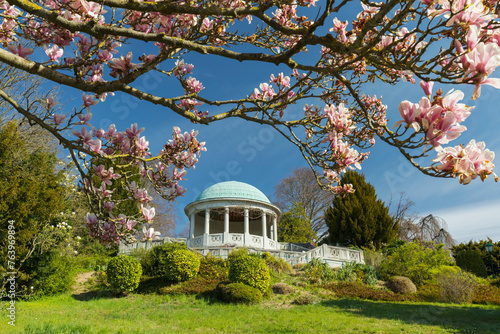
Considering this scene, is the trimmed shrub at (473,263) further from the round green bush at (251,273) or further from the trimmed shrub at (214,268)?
the trimmed shrub at (214,268)

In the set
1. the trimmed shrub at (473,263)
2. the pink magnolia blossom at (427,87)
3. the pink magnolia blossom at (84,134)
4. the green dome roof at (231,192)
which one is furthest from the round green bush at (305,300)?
the trimmed shrub at (473,263)

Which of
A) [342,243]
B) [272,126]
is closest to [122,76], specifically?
[272,126]

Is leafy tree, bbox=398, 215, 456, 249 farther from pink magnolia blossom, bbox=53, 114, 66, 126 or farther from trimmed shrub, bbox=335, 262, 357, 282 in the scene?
pink magnolia blossom, bbox=53, 114, 66, 126

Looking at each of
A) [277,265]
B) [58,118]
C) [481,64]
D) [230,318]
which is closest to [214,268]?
[277,265]

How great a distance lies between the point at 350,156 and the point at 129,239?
2.82 m

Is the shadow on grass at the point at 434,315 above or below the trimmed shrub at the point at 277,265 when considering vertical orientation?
below

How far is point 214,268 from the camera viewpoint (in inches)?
572

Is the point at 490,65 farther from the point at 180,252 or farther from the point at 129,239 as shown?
the point at 180,252

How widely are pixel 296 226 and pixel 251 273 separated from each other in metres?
17.1

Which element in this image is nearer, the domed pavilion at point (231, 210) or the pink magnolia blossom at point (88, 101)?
the pink magnolia blossom at point (88, 101)

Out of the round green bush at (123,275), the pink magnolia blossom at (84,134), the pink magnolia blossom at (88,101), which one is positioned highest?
the pink magnolia blossom at (88,101)

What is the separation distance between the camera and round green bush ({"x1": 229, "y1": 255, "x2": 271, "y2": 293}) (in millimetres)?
11609

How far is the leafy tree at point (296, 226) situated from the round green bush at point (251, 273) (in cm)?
1622

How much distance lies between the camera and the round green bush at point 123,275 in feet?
40.5
